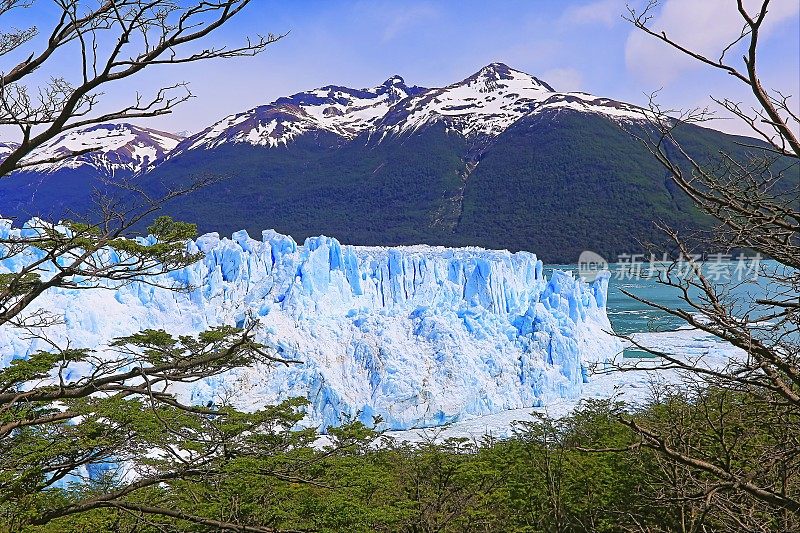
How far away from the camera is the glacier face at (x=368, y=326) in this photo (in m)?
15.1

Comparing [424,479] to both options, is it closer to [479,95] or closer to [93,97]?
[93,97]

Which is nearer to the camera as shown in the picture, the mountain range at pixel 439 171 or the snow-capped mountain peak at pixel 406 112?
the mountain range at pixel 439 171

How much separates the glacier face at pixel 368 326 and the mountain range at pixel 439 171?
3605cm

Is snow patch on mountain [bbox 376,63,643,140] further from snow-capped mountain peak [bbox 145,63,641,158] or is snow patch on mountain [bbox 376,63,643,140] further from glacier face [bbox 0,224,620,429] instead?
glacier face [bbox 0,224,620,429]

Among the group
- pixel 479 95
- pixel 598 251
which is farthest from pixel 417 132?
pixel 598 251

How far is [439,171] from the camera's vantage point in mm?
95062

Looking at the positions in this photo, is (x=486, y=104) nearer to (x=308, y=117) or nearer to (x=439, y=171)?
(x=439, y=171)

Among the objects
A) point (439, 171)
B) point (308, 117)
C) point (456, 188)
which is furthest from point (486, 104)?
point (308, 117)

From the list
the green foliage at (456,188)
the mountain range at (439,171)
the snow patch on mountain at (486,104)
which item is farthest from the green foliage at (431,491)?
the snow patch on mountain at (486,104)

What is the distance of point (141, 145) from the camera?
10956 cm

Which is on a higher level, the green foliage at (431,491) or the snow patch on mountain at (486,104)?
the snow patch on mountain at (486,104)

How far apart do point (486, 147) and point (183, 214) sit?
50.6m

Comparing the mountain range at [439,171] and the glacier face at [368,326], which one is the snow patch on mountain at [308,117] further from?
the glacier face at [368,326]

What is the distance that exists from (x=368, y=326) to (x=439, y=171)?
7992 cm
